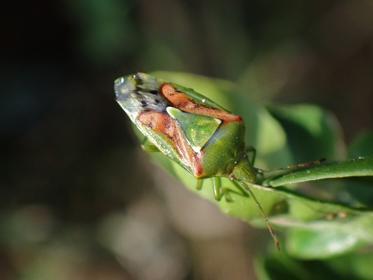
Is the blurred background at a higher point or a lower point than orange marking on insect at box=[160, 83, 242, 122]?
lower

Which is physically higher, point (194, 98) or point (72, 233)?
point (194, 98)

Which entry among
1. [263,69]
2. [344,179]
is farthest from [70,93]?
[344,179]

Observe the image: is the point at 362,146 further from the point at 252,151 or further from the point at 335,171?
the point at 335,171

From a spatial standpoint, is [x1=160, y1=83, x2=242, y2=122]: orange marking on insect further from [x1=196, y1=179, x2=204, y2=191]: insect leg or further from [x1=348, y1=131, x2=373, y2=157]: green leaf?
[x1=348, y1=131, x2=373, y2=157]: green leaf

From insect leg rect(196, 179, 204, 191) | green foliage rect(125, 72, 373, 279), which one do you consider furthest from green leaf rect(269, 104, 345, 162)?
insect leg rect(196, 179, 204, 191)

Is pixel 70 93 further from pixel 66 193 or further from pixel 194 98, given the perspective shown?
pixel 194 98

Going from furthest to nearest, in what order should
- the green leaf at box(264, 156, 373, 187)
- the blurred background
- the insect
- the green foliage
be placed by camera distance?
the blurred background → the insect → the green foliage → the green leaf at box(264, 156, 373, 187)

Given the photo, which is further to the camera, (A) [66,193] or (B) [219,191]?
(A) [66,193]
